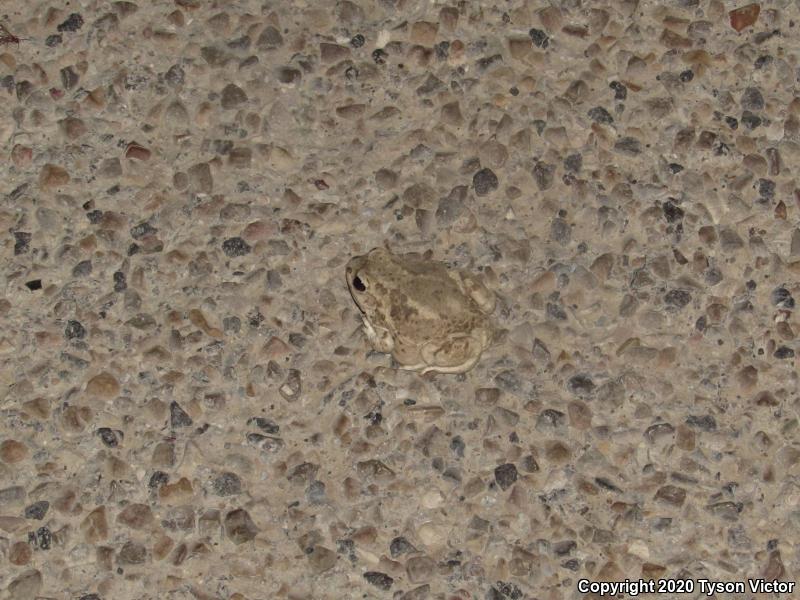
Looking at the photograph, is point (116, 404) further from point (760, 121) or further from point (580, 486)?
point (760, 121)

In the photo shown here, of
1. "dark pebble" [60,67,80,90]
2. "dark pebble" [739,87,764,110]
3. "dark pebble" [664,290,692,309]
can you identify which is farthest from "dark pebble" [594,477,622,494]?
"dark pebble" [60,67,80,90]

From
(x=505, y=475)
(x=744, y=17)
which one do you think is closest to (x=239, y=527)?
(x=505, y=475)

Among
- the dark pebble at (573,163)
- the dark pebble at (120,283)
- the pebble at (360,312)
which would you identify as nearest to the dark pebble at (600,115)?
the pebble at (360,312)

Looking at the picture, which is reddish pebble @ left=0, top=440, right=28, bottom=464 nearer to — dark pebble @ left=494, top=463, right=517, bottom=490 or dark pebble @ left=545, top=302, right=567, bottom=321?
dark pebble @ left=494, top=463, right=517, bottom=490

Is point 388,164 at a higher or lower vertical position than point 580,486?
higher

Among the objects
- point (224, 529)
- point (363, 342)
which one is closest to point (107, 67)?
point (363, 342)
